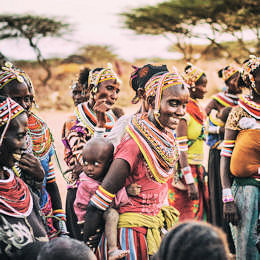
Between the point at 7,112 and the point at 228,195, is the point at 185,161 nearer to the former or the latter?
the point at 228,195

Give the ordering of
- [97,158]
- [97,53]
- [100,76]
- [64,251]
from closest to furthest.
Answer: [64,251], [97,158], [100,76], [97,53]

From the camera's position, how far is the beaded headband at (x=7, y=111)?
2236mm

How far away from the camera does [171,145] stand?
306cm

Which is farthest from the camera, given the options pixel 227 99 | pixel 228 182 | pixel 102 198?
pixel 227 99

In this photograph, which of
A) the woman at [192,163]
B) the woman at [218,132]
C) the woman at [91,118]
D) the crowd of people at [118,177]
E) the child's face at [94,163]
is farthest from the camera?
the woman at [218,132]

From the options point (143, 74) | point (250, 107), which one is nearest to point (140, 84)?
point (143, 74)

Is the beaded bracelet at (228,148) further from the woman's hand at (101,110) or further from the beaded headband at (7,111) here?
the beaded headband at (7,111)

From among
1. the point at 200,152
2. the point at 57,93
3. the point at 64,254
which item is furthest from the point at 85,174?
the point at 57,93

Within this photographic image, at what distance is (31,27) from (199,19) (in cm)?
1078

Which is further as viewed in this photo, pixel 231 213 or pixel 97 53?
pixel 97 53

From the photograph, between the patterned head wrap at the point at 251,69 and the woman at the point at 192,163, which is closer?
the patterned head wrap at the point at 251,69

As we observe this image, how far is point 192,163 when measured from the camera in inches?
237

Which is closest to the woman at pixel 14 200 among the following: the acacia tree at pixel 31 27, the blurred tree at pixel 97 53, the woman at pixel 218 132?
the woman at pixel 218 132

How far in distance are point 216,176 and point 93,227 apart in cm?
396
